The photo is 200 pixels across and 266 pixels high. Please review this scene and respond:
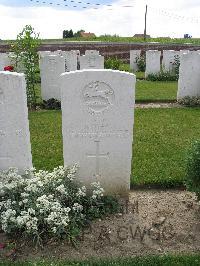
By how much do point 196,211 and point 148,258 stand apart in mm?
1287

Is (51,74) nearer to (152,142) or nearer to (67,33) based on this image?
(152,142)

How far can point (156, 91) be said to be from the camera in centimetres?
1326

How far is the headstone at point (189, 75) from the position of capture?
11048 millimetres

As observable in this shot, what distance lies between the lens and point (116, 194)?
17.0ft

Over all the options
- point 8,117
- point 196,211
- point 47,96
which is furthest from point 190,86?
point 8,117

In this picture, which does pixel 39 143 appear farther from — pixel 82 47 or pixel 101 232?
pixel 82 47

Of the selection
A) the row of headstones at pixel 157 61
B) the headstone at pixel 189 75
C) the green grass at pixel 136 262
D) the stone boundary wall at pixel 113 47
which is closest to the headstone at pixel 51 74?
the headstone at pixel 189 75

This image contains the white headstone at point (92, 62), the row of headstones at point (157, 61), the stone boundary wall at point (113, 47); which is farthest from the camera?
the stone boundary wall at point (113, 47)

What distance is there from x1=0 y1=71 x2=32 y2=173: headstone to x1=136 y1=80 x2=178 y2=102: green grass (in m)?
7.22

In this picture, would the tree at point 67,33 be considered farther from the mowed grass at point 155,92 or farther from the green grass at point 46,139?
the green grass at point 46,139

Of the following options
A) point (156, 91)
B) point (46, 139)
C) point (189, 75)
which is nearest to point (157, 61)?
point (156, 91)

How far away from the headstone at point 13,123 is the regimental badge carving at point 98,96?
0.79 metres

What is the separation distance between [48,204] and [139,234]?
3.71 feet

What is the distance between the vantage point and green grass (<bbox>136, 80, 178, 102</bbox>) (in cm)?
1190
